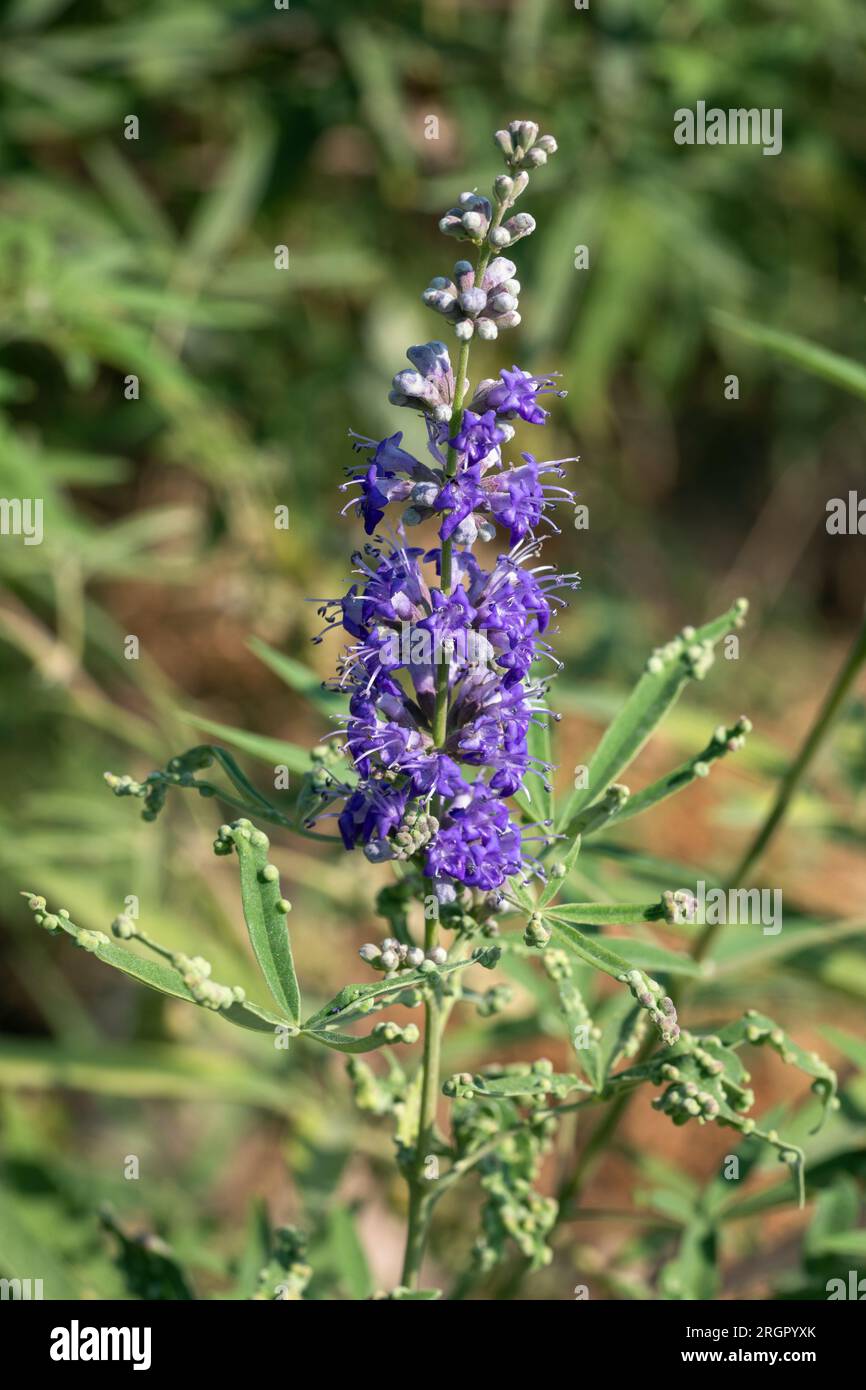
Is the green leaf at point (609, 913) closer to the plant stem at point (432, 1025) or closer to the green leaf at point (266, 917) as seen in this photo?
the plant stem at point (432, 1025)

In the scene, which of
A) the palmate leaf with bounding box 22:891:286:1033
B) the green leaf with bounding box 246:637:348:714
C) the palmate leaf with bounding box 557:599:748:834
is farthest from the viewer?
the green leaf with bounding box 246:637:348:714

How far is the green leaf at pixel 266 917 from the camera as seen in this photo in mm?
1610

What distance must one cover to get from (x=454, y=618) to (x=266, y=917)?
0.43 m

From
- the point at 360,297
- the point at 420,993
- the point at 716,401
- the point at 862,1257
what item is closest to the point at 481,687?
the point at 420,993

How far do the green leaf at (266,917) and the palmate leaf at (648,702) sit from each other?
0.41m

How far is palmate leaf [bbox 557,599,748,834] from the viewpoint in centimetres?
186

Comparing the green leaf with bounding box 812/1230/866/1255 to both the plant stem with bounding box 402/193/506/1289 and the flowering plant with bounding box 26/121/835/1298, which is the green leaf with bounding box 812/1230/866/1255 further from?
the plant stem with bounding box 402/193/506/1289

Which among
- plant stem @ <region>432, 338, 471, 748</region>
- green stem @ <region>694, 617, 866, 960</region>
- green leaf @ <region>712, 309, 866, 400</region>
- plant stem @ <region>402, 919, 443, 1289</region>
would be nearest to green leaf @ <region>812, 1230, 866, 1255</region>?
green stem @ <region>694, 617, 866, 960</region>

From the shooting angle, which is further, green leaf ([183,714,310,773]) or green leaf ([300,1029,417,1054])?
green leaf ([183,714,310,773])

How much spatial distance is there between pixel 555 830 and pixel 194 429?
7.27 feet

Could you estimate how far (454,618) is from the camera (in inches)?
62.4

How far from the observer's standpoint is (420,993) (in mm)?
1661

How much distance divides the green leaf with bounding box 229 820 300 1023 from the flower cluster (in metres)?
0.11

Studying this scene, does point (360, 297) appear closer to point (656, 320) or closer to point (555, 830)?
point (656, 320)
